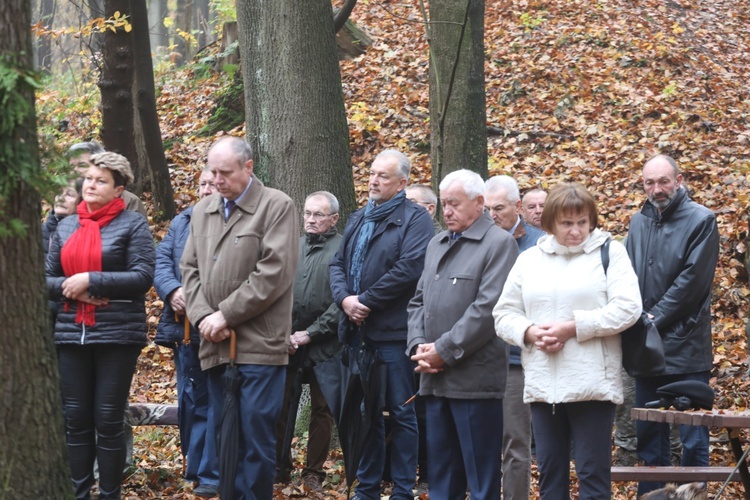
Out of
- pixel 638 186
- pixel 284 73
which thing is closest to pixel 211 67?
pixel 638 186

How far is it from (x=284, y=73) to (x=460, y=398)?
3.74 metres

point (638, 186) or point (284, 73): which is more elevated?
point (284, 73)

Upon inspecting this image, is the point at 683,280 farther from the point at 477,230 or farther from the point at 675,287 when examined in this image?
the point at 477,230

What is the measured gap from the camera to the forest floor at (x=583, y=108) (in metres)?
11.2

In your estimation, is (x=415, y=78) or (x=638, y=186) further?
(x=415, y=78)

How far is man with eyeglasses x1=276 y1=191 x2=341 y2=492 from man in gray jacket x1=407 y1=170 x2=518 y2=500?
1.37 metres

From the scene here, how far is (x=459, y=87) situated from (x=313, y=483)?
199 inches

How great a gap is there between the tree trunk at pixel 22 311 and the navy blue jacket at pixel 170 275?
111 inches

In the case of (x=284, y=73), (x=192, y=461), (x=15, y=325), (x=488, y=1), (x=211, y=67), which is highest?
(x=488, y=1)

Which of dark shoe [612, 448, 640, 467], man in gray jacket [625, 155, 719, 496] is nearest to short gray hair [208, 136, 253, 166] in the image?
man in gray jacket [625, 155, 719, 496]

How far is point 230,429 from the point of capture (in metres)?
5.59

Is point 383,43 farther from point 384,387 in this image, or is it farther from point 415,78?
point 384,387

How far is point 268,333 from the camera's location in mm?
5664

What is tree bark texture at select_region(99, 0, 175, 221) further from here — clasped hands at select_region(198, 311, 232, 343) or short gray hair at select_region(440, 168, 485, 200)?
short gray hair at select_region(440, 168, 485, 200)
